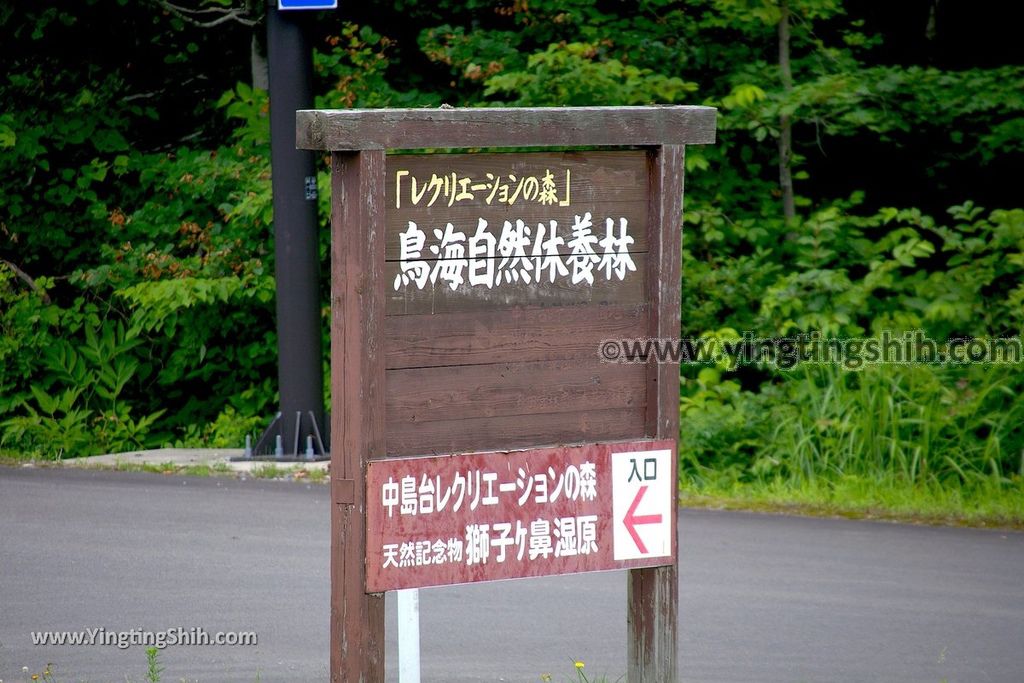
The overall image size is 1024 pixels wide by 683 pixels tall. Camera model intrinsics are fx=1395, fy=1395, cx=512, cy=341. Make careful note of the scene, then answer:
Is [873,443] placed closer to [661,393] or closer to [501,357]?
[661,393]

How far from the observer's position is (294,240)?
10945 millimetres

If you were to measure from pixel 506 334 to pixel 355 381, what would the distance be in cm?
59

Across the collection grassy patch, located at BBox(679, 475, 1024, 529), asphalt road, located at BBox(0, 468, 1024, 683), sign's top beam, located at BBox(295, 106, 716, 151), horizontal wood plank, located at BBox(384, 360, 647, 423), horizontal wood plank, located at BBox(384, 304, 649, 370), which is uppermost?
sign's top beam, located at BBox(295, 106, 716, 151)

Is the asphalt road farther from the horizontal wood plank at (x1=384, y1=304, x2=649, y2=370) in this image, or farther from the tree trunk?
the tree trunk

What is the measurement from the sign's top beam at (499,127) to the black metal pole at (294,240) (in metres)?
6.22

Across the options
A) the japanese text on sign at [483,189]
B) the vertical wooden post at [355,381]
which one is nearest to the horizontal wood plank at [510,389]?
the vertical wooden post at [355,381]

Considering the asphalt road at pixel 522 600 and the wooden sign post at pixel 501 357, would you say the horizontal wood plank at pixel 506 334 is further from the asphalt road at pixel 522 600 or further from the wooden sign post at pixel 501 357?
the asphalt road at pixel 522 600

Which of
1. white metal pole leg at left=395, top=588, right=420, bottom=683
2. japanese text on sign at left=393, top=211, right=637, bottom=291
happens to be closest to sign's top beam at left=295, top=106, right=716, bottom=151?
japanese text on sign at left=393, top=211, right=637, bottom=291

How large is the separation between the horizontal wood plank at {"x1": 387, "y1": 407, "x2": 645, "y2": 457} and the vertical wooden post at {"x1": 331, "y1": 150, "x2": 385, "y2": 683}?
0.48 feet

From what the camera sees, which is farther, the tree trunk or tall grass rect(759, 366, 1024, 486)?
the tree trunk

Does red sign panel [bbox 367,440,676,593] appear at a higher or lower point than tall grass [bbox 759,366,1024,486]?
higher

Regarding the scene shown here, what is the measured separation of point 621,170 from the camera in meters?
4.94

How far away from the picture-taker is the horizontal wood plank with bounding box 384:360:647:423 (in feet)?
15.1

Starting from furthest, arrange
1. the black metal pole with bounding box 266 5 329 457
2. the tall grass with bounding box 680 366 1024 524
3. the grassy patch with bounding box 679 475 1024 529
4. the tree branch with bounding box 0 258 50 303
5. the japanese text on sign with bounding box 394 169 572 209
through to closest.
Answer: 1. the tree branch with bounding box 0 258 50 303
2. the black metal pole with bounding box 266 5 329 457
3. the tall grass with bounding box 680 366 1024 524
4. the grassy patch with bounding box 679 475 1024 529
5. the japanese text on sign with bounding box 394 169 572 209
